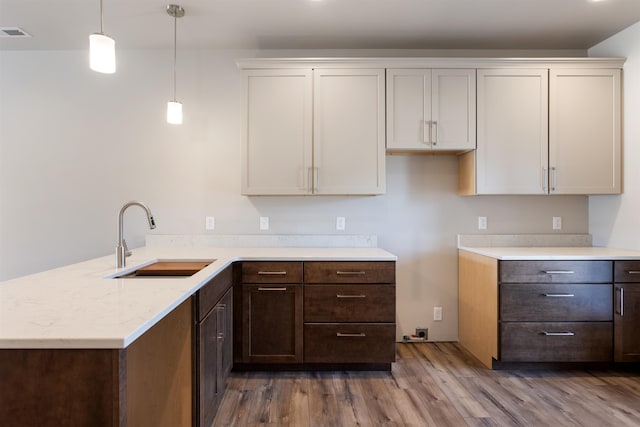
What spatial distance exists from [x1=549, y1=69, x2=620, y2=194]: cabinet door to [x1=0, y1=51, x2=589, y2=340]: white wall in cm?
36

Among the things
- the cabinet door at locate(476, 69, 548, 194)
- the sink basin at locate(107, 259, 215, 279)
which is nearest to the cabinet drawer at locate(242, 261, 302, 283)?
the sink basin at locate(107, 259, 215, 279)

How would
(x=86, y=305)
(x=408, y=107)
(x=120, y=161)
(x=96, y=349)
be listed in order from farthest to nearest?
(x=120, y=161) → (x=408, y=107) → (x=86, y=305) → (x=96, y=349)

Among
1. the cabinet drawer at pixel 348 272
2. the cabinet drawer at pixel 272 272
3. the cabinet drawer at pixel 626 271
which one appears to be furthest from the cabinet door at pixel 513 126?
the cabinet drawer at pixel 272 272

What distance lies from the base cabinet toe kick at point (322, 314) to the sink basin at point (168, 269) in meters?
0.31

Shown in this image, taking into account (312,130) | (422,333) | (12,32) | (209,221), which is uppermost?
(12,32)

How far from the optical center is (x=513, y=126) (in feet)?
9.32

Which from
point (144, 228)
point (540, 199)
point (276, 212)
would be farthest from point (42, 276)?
point (540, 199)

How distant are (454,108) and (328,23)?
114 cm

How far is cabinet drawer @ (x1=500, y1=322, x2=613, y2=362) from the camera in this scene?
2.57 m

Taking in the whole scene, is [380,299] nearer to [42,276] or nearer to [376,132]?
[376,132]

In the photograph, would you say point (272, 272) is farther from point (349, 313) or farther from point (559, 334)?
point (559, 334)

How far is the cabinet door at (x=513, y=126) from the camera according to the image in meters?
2.84

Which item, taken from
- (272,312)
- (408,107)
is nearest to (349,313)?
(272,312)

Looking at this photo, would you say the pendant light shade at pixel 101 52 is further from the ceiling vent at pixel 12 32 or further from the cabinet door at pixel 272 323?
the ceiling vent at pixel 12 32
